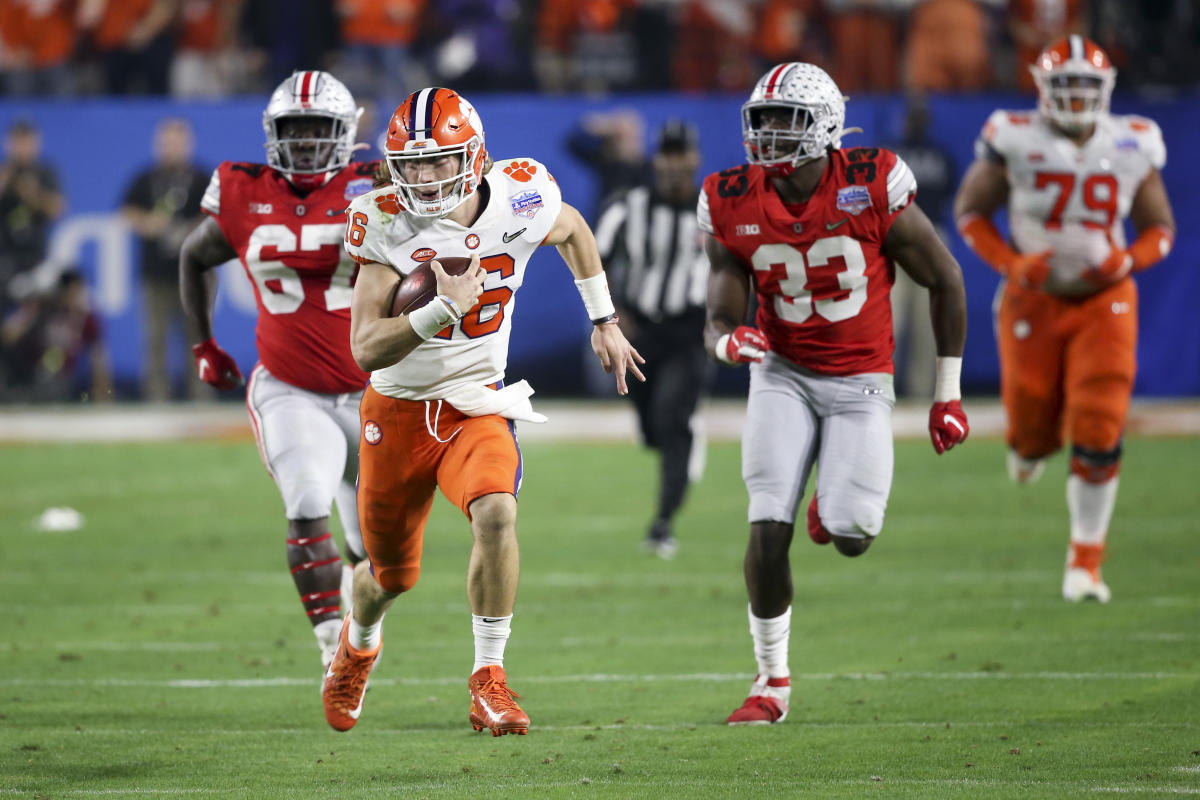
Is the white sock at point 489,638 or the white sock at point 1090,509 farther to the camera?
the white sock at point 1090,509

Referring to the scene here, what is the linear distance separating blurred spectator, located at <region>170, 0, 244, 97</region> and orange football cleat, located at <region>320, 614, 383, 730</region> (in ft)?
33.4

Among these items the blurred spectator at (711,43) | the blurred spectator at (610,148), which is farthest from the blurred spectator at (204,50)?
the blurred spectator at (711,43)

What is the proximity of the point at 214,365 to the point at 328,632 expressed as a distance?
3.45ft

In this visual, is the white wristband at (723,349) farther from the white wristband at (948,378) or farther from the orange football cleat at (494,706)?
the orange football cleat at (494,706)

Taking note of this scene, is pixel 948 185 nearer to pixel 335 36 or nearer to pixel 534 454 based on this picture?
pixel 534 454

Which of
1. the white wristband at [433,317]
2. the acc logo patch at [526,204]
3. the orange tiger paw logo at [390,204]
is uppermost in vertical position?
the orange tiger paw logo at [390,204]

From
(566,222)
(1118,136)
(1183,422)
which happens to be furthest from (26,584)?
(1183,422)

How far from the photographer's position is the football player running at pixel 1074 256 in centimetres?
720

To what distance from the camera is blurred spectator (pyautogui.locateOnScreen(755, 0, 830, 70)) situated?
1427 centimetres

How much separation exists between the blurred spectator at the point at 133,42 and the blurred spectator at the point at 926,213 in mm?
5944

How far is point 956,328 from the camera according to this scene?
5348 millimetres

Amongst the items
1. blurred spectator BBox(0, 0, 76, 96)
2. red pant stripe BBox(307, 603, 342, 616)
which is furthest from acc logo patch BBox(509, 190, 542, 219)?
blurred spectator BBox(0, 0, 76, 96)

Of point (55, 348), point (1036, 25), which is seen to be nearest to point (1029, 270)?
point (1036, 25)

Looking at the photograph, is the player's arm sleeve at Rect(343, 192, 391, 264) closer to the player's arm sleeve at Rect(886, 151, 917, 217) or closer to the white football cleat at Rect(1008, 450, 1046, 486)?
the player's arm sleeve at Rect(886, 151, 917, 217)
